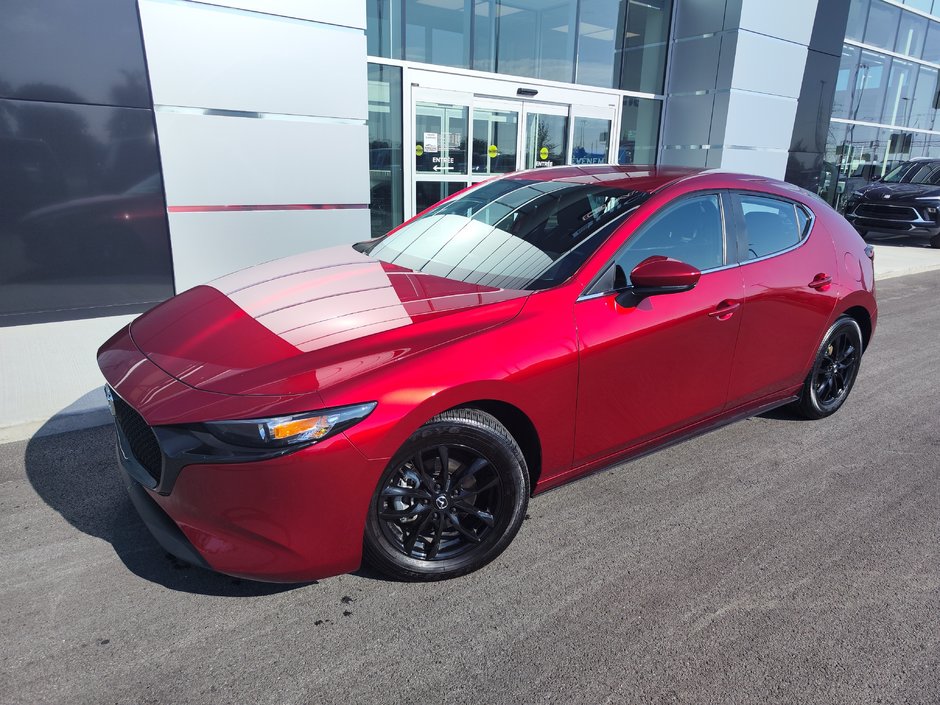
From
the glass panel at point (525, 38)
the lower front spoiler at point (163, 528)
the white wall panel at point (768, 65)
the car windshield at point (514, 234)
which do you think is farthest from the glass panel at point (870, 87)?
the lower front spoiler at point (163, 528)

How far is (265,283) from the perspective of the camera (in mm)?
3307

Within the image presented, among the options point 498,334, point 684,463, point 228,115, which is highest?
point 228,115

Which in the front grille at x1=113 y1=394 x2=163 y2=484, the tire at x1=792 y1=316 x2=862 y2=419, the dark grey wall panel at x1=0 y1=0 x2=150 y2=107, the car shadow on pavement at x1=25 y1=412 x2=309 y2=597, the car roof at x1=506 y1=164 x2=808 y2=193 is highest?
the dark grey wall panel at x1=0 y1=0 x2=150 y2=107

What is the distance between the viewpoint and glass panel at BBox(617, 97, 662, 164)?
12258 mm

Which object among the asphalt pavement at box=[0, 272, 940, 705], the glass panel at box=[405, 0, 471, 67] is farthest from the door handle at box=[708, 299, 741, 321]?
the glass panel at box=[405, 0, 471, 67]

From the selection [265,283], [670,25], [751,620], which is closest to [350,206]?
[265,283]

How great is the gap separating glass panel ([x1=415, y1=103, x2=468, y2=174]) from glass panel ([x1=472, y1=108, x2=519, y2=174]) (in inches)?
8.9

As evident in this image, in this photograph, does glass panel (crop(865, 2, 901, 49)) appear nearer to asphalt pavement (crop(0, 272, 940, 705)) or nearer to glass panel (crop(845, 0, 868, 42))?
glass panel (crop(845, 0, 868, 42))

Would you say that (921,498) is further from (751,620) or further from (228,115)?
(228,115)

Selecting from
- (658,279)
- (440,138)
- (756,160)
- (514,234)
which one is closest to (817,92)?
(756,160)

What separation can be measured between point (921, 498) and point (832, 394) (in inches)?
45.3

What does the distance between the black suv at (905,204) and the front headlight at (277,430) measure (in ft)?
46.5

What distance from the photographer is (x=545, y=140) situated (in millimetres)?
10688

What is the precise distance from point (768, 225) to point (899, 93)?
1818 cm
